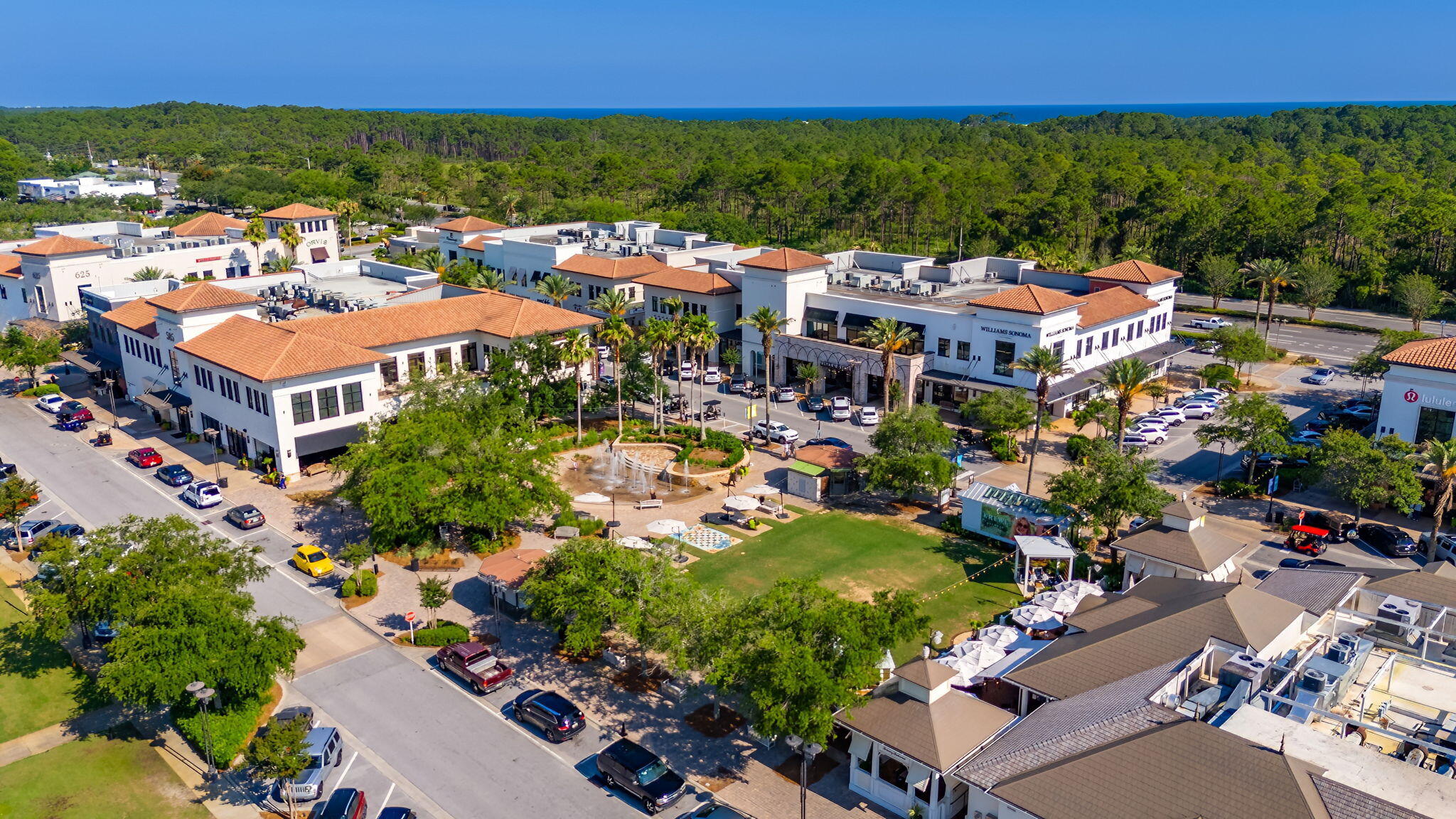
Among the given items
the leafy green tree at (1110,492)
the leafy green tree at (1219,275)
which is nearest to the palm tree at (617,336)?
the leafy green tree at (1110,492)

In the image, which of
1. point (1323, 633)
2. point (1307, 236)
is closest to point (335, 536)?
point (1323, 633)

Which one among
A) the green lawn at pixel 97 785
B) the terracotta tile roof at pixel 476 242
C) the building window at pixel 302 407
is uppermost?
the terracotta tile roof at pixel 476 242

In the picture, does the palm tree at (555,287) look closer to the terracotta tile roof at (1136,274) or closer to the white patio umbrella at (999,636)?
the terracotta tile roof at (1136,274)

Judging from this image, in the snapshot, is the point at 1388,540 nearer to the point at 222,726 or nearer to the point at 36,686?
the point at 222,726

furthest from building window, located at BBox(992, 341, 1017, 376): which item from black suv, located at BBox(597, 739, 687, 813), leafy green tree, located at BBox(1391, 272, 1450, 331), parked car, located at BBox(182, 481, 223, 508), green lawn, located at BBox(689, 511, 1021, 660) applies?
parked car, located at BBox(182, 481, 223, 508)

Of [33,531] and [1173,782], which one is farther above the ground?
[1173,782]

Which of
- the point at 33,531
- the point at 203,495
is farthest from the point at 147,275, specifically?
the point at 33,531

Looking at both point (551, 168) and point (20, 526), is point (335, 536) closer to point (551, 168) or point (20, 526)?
point (20, 526)
